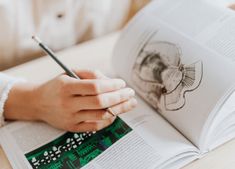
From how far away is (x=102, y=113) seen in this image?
1.85 feet

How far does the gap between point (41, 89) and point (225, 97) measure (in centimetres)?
30

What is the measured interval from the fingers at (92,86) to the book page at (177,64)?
0.09m

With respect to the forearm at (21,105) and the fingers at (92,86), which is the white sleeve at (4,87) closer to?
the forearm at (21,105)

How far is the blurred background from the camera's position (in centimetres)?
75

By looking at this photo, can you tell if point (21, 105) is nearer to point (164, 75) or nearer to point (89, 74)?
point (89, 74)

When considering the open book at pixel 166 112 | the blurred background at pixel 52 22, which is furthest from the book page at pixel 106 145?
the blurred background at pixel 52 22

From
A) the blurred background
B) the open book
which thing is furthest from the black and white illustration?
the blurred background

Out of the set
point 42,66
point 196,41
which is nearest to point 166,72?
point 196,41

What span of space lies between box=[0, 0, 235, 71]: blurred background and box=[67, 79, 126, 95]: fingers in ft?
0.88

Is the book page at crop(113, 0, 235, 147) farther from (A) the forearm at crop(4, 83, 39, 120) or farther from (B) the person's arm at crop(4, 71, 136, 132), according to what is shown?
(A) the forearm at crop(4, 83, 39, 120)

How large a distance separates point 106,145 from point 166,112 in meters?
0.12

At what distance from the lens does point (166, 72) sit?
0.61 metres

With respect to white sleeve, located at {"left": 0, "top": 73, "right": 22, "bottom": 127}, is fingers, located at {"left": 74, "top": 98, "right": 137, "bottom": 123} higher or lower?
lower

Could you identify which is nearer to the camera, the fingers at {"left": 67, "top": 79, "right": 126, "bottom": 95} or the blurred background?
the fingers at {"left": 67, "top": 79, "right": 126, "bottom": 95}
